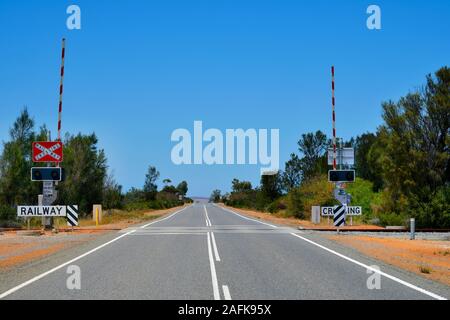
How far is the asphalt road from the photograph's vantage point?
10.7 m

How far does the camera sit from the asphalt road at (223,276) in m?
10.7

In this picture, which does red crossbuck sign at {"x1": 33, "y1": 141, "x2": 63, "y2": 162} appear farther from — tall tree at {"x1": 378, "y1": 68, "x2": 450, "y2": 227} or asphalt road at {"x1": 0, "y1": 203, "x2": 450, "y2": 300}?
tall tree at {"x1": 378, "y1": 68, "x2": 450, "y2": 227}

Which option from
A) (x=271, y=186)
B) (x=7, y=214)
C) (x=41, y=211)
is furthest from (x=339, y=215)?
(x=271, y=186)

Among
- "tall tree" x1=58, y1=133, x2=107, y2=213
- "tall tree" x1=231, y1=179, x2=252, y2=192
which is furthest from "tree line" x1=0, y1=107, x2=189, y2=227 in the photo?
"tall tree" x1=231, y1=179, x2=252, y2=192

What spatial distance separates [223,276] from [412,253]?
9.34m

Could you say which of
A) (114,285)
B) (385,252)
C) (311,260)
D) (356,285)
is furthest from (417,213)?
(114,285)

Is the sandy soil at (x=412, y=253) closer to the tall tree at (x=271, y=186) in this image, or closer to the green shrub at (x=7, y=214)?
the green shrub at (x=7, y=214)

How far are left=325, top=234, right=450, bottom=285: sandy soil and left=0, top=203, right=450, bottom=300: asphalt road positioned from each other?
0.72 meters

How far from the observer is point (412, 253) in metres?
19.8

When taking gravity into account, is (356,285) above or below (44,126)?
below

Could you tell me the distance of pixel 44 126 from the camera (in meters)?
55.7

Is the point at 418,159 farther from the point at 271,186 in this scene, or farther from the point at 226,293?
the point at 271,186

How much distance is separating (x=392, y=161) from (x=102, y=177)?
1319 inches
